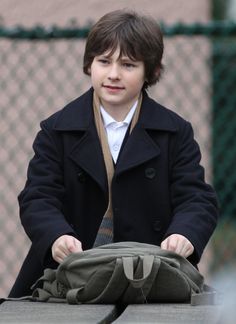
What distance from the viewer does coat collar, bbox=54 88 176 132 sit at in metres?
4.68

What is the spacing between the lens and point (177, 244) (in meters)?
4.45

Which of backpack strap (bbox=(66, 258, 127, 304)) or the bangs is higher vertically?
the bangs

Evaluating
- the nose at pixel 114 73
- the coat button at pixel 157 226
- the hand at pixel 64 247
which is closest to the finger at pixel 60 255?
the hand at pixel 64 247

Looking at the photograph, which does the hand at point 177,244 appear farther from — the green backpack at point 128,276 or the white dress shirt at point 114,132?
the white dress shirt at point 114,132

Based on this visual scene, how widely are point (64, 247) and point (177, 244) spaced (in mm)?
393

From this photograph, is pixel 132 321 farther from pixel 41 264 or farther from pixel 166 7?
pixel 166 7

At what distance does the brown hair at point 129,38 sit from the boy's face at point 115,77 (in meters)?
0.02

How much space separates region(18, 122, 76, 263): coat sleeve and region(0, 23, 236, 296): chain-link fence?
9.19ft

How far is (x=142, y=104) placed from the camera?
15.7 ft

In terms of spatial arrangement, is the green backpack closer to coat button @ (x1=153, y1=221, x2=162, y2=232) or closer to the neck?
coat button @ (x1=153, y1=221, x2=162, y2=232)

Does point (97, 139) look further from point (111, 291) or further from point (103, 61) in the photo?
point (111, 291)

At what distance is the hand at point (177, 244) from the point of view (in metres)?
4.44

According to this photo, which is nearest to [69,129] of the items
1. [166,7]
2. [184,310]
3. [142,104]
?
[142,104]

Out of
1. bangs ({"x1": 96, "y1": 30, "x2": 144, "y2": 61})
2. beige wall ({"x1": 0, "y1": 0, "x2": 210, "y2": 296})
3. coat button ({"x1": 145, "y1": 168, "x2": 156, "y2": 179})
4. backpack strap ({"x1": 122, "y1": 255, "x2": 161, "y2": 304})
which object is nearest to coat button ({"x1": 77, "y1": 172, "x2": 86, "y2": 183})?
coat button ({"x1": 145, "y1": 168, "x2": 156, "y2": 179})
